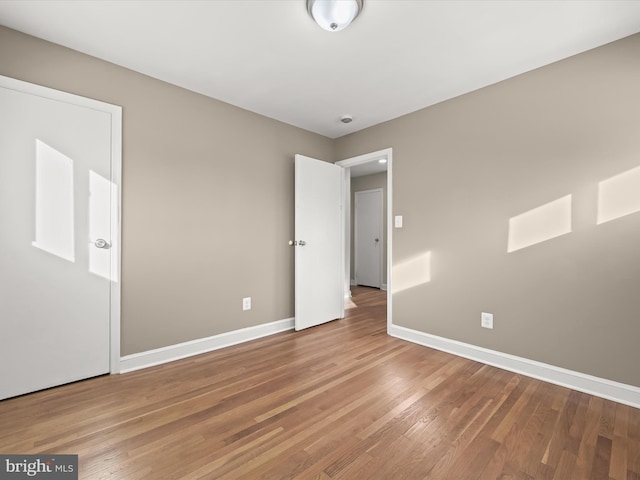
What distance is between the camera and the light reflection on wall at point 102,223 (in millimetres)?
2129

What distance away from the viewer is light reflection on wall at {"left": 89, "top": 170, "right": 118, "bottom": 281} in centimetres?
213

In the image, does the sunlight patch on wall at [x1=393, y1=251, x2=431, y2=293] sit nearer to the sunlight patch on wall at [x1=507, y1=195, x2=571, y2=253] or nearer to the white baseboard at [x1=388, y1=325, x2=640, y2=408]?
the white baseboard at [x1=388, y1=325, x2=640, y2=408]

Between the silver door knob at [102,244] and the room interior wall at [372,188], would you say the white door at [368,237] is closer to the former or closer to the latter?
the room interior wall at [372,188]

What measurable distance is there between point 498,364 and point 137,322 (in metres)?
3.03

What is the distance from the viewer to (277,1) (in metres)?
1.62

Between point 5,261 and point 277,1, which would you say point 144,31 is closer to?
point 277,1

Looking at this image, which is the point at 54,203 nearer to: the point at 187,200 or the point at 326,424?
the point at 187,200

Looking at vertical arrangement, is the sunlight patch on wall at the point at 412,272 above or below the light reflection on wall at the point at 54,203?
below

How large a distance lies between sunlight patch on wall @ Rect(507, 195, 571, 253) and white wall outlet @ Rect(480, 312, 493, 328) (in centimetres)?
59

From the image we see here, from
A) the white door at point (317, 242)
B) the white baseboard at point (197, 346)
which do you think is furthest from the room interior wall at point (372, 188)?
the white baseboard at point (197, 346)

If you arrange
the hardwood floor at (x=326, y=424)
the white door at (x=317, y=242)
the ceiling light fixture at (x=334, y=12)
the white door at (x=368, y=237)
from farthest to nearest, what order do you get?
the white door at (x=368, y=237), the white door at (x=317, y=242), the ceiling light fixture at (x=334, y=12), the hardwood floor at (x=326, y=424)

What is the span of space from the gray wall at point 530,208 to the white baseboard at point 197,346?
1.45m

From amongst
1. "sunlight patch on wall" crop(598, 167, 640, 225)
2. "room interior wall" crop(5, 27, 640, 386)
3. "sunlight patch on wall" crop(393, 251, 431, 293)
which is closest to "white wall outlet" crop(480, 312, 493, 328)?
"room interior wall" crop(5, 27, 640, 386)

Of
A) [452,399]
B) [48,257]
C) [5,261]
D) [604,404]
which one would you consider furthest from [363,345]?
[5,261]
